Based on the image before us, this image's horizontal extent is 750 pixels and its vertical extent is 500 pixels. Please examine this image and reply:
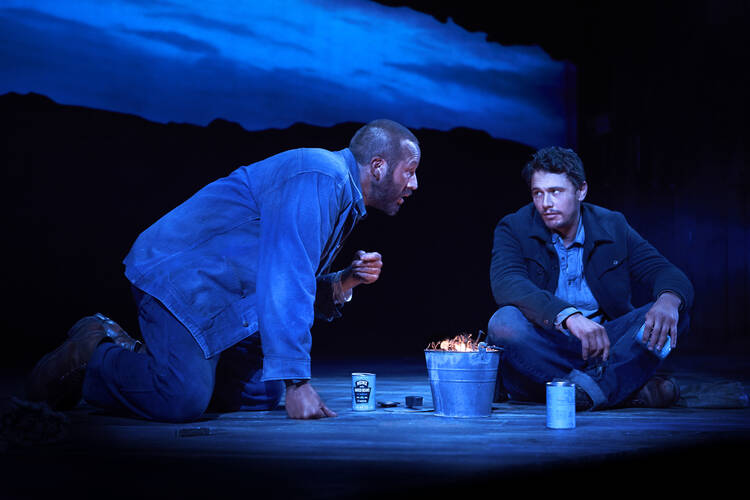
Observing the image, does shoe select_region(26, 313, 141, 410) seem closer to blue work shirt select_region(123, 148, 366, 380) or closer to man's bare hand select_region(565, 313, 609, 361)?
blue work shirt select_region(123, 148, 366, 380)

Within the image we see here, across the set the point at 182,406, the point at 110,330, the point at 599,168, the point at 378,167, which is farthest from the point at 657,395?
the point at 599,168

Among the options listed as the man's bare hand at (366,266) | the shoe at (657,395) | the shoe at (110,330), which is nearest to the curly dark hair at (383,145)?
the man's bare hand at (366,266)

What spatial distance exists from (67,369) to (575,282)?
75.7 inches

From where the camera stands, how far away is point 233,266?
2.56 metres

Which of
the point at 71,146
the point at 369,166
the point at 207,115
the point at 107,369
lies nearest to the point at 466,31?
the point at 207,115

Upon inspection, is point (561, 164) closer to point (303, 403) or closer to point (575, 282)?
point (575, 282)

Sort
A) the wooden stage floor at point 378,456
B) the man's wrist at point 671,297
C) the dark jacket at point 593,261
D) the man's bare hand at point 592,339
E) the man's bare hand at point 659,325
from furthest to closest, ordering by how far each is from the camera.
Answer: the dark jacket at point 593,261 < the man's wrist at point 671,297 < the man's bare hand at point 659,325 < the man's bare hand at point 592,339 < the wooden stage floor at point 378,456

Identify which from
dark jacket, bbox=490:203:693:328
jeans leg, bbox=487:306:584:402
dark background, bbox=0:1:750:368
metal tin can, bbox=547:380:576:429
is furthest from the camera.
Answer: dark background, bbox=0:1:750:368

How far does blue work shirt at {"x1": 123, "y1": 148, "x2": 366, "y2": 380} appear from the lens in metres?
2.35

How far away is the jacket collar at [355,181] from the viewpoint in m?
2.62

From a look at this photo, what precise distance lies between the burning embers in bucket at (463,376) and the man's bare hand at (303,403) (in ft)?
1.31

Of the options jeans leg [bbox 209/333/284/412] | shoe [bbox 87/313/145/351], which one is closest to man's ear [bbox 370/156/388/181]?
jeans leg [bbox 209/333/284/412]

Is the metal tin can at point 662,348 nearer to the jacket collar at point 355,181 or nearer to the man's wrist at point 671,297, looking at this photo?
the man's wrist at point 671,297

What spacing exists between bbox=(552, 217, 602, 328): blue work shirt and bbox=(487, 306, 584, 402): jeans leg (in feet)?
0.71
